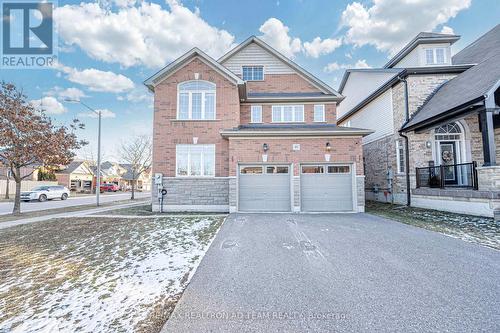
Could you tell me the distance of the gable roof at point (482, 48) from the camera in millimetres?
13680

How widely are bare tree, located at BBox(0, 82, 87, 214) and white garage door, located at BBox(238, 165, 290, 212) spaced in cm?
1079

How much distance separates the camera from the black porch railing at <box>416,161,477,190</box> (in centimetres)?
1056

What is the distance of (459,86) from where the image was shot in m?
11.1

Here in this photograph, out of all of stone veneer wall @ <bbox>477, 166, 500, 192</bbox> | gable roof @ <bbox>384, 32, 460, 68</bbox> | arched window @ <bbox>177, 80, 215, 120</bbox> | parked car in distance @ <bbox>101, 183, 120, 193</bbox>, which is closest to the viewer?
stone veneer wall @ <bbox>477, 166, 500, 192</bbox>

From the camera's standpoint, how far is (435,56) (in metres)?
13.9

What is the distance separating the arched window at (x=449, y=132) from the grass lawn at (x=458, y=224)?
4.60m

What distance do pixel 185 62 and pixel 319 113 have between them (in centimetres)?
851

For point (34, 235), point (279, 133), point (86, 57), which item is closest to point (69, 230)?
point (34, 235)

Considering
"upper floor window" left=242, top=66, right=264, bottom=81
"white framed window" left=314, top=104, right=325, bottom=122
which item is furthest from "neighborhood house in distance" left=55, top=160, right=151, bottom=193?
"white framed window" left=314, top=104, right=325, bottom=122

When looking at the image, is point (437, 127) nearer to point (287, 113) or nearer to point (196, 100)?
point (287, 113)

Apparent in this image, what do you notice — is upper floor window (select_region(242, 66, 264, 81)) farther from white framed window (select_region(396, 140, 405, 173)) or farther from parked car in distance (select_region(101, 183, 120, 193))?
parked car in distance (select_region(101, 183, 120, 193))

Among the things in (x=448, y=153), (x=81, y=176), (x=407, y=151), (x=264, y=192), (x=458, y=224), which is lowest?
(x=458, y=224)

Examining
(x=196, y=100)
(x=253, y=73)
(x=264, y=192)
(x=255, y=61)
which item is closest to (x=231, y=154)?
(x=264, y=192)

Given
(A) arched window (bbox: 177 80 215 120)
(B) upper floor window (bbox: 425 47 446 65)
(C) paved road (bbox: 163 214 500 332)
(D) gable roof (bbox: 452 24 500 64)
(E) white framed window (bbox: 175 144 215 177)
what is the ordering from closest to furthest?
(C) paved road (bbox: 163 214 500 332), (E) white framed window (bbox: 175 144 215 177), (A) arched window (bbox: 177 80 215 120), (D) gable roof (bbox: 452 24 500 64), (B) upper floor window (bbox: 425 47 446 65)
